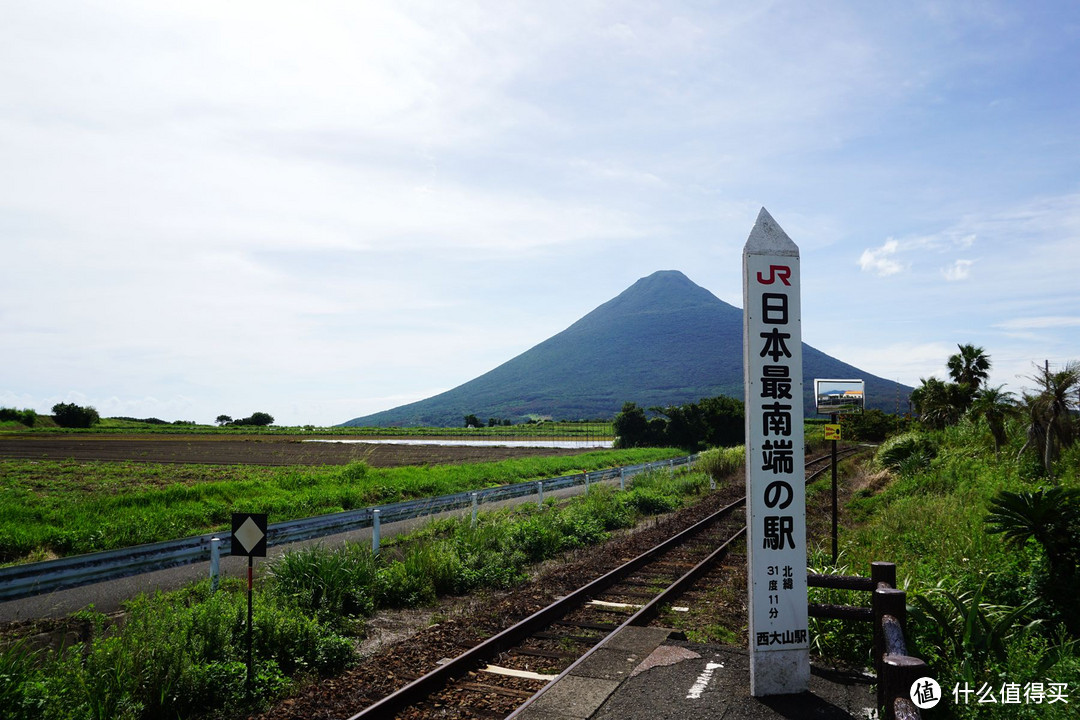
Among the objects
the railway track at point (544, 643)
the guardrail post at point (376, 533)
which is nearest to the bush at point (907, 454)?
the railway track at point (544, 643)

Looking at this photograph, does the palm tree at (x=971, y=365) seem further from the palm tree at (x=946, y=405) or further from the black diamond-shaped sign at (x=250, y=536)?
the black diamond-shaped sign at (x=250, y=536)

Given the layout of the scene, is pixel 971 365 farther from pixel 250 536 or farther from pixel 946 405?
pixel 250 536

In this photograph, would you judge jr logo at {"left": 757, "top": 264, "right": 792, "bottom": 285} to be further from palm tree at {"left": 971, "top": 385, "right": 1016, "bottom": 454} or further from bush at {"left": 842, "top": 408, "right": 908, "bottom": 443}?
bush at {"left": 842, "top": 408, "right": 908, "bottom": 443}

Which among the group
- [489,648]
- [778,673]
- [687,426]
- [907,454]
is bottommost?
[489,648]

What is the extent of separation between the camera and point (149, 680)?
561cm

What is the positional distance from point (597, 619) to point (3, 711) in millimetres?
5894

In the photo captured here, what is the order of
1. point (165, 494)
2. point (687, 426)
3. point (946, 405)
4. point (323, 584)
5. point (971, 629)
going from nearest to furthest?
point (971, 629) < point (323, 584) < point (165, 494) < point (946, 405) < point (687, 426)

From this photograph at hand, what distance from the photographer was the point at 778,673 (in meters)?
5.55

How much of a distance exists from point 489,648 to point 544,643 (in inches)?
30.4

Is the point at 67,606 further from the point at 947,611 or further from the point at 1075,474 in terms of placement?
the point at 1075,474

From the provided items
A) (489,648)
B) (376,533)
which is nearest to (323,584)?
(376,533)

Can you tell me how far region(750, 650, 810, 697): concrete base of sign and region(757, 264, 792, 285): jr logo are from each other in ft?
10.1

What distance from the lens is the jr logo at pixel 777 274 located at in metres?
5.71

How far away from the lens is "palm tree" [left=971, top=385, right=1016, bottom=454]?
765 inches
